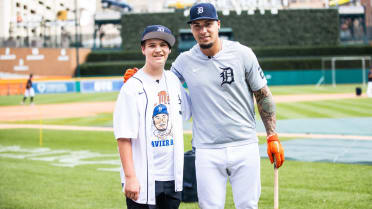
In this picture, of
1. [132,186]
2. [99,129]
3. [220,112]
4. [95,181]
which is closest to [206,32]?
[220,112]

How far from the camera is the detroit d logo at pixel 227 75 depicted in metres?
4.29

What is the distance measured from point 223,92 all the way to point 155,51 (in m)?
0.75

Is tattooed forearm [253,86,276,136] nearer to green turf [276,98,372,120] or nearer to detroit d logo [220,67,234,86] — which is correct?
detroit d logo [220,67,234,86]

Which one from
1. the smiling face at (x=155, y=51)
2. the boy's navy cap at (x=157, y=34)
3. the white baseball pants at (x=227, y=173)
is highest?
the boy's navy cap at (x=157, y=34)

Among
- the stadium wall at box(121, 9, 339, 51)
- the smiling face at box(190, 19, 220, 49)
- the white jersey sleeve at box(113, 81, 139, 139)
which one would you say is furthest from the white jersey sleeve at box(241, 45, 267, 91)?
the stadium wall at box(121, 9, 339, 51)

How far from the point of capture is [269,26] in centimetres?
5756

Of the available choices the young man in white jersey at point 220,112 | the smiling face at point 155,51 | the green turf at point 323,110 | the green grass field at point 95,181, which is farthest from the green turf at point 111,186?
the green turf at point 323,110

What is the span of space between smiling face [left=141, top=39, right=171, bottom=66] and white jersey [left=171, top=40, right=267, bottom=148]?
470mm

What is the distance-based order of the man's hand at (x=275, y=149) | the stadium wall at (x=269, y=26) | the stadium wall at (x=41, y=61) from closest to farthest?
the man's hand at (x=275, y=149) → the stadium wall at (x=41, y=61) → the stadium wall at (x=269, y=26)

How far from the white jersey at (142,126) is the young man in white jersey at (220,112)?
1.35ft

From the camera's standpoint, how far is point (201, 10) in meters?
4.30

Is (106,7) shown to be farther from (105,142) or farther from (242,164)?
(242,164)

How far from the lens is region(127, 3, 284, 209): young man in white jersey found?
430cm

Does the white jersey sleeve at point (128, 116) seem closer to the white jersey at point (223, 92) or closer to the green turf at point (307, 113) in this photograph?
the white jersey at point (223, 92)
